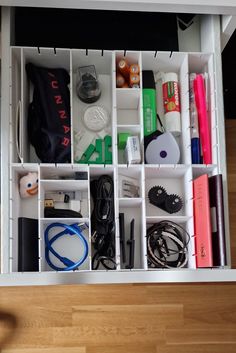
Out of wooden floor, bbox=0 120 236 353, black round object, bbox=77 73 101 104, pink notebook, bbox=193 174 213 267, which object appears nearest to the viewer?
pink notebook, bbox=193 174 213 267

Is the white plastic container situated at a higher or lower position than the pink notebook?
higher

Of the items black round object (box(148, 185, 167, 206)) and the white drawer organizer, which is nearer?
the white drawer organizer

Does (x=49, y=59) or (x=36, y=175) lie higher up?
(x=49, y=59)

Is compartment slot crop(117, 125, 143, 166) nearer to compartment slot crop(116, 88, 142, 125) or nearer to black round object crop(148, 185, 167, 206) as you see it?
compartment slot crop(116, 88, 142, 125)

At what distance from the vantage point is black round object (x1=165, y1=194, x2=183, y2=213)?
189 cm

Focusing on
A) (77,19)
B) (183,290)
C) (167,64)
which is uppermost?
(77,19)

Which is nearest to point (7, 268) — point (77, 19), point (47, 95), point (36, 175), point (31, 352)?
point (36, 175)

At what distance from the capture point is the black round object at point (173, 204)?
1.89m

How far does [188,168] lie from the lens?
1.85 metres

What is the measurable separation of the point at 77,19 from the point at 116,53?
203 mm

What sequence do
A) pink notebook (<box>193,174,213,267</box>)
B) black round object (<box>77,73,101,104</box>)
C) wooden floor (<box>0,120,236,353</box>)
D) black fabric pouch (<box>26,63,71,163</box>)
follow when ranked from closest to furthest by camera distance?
pink notebook (<box>193,174,213,267</box>), black fabric pouch (<box>26,63,71,163</box>), black round object (<box>77,73,101,104</box>), wooden floor (<box>0,120,236,353</box>)

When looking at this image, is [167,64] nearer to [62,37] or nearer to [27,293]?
Answer: [62,37]

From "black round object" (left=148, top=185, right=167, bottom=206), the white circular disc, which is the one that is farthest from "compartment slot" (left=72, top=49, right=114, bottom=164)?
"black round object" (left=148, top=185, right=167, bottom=206)

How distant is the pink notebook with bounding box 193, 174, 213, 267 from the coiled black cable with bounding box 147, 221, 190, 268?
8 centimetres
